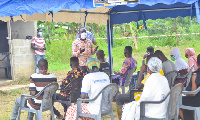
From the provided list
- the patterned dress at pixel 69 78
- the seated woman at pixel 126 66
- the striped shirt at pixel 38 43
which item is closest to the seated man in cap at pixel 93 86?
the patterned dress at pixel 69 78

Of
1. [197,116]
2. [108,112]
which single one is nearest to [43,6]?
[108,112]

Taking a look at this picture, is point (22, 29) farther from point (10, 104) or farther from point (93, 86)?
point (93, 86)

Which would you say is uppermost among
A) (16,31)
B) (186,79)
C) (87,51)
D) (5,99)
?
(16,31)

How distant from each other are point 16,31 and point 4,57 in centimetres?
118

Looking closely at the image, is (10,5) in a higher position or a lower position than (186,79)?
higher

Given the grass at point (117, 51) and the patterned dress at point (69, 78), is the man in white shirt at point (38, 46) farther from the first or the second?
the patterned dress at point (69, 78)

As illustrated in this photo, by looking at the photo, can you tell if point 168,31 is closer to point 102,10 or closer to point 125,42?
point 125,42

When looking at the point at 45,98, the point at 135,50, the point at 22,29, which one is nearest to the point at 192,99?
the point at 45,98

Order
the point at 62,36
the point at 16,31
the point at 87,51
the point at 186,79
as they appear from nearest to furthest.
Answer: the point at 186,79
the point at 87,51
the point at 16,31
the point at 62,36

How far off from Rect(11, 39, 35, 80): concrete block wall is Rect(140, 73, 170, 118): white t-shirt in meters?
7.24

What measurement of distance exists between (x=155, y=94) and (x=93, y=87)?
88 centimetres

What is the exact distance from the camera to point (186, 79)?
563 cm

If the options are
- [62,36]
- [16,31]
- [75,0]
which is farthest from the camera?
[62,36]

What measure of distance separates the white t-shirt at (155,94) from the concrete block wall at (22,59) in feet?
23.7
